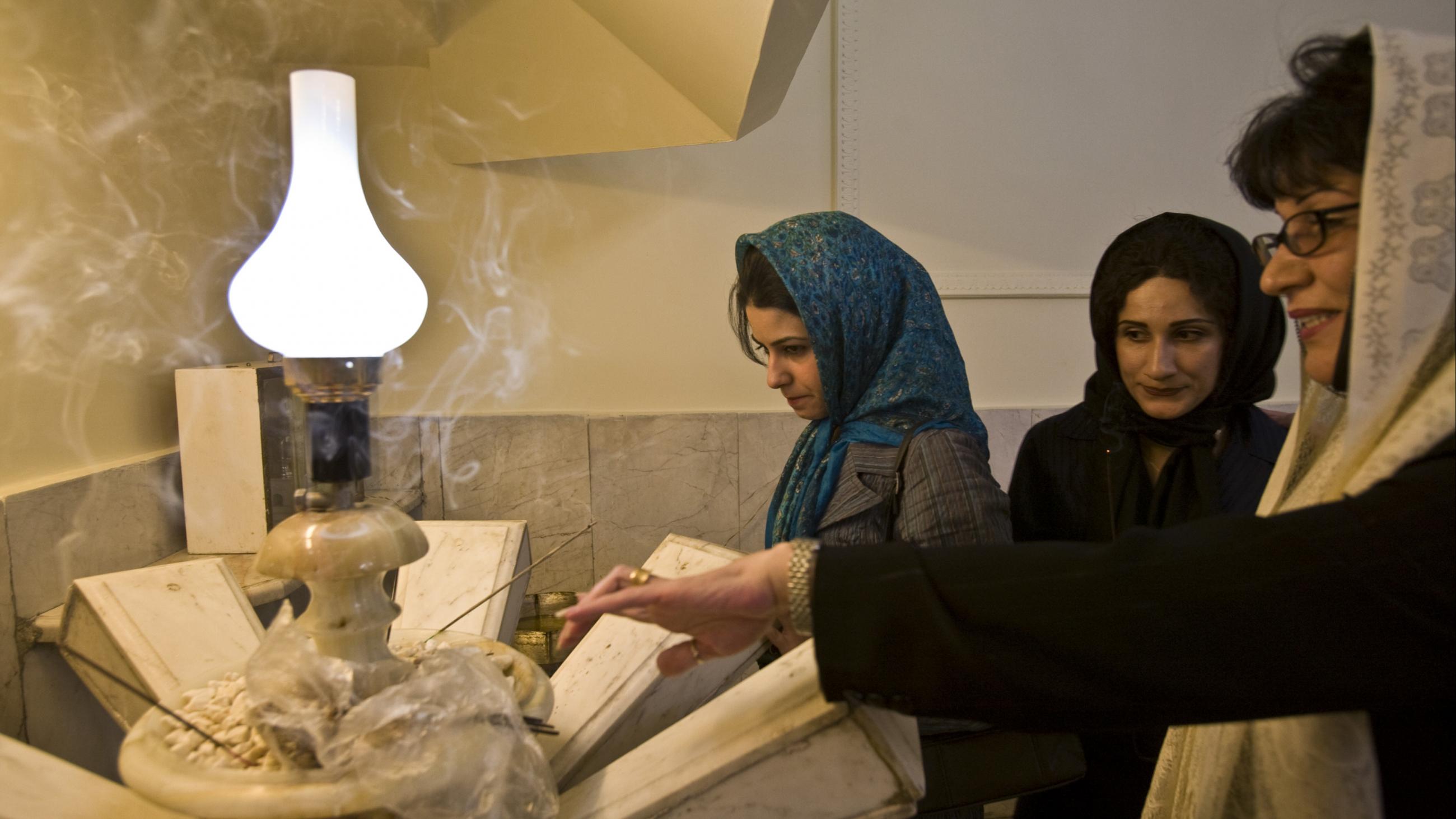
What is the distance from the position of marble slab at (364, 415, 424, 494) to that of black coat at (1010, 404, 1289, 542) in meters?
2.60

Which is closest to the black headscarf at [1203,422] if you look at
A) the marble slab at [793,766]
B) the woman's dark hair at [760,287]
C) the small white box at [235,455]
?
the woman's dark hair at [760,287]

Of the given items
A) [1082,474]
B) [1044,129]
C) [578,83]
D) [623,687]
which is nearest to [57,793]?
[623,687]

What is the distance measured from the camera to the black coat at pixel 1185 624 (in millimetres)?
800

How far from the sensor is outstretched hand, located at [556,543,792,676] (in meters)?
0.96

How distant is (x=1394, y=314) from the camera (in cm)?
90

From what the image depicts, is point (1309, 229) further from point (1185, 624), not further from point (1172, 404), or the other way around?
point (1172, 404)

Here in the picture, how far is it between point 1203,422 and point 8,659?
8.72 feet

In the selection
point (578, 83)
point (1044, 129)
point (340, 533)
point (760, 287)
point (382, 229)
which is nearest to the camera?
point (340, 533)

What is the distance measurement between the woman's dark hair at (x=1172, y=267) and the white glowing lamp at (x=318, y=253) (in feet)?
5.76

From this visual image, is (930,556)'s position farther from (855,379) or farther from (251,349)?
(251,349)

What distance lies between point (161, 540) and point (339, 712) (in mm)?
1812

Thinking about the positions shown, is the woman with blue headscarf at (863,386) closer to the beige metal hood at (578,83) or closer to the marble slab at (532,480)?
the beige metal hood at (578,83)

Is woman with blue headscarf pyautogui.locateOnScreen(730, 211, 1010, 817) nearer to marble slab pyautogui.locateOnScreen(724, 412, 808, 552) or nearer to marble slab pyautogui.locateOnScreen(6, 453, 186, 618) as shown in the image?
marble slab pyautogui.locateOnScreen(6, 453, 186, 618)

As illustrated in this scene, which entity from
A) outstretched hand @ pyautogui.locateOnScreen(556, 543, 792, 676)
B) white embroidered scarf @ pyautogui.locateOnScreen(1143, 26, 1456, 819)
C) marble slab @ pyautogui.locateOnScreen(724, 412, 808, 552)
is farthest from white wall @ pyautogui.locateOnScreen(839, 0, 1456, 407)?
outstretched hand @ pyautogui.locateOnScreen(556, 543, 792, 676)
